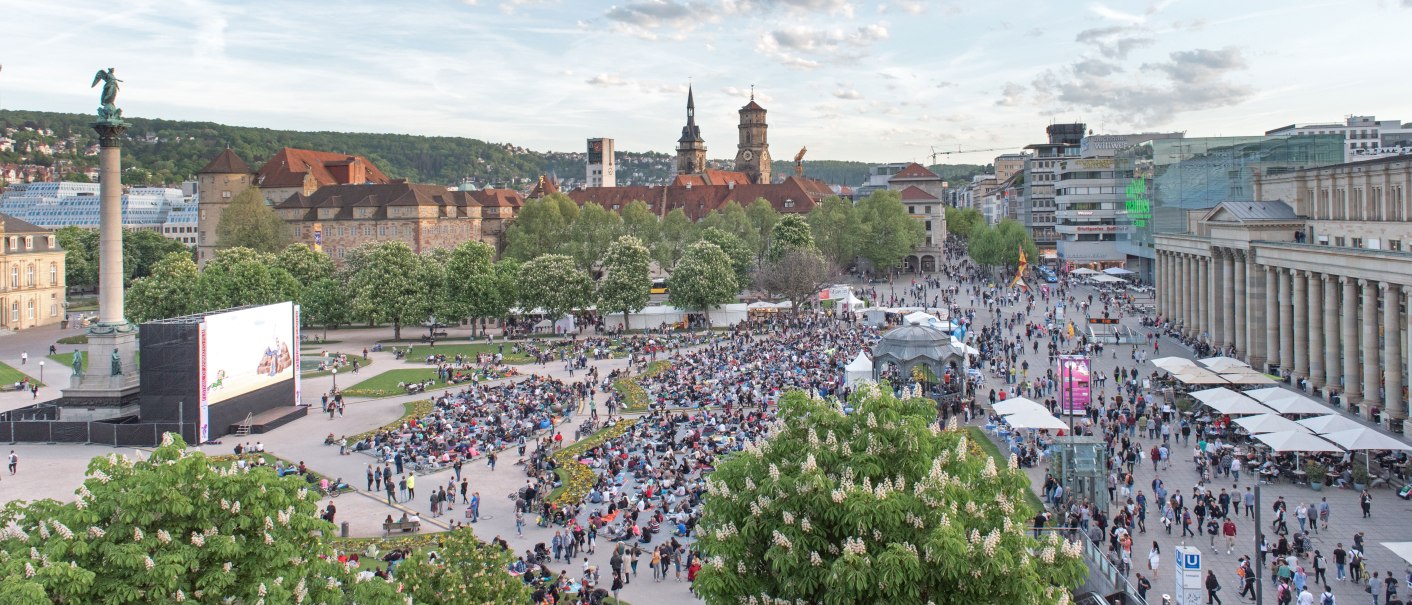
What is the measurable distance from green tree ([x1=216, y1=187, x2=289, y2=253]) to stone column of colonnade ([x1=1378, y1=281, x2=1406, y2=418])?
3999 inches

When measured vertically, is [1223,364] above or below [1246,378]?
above

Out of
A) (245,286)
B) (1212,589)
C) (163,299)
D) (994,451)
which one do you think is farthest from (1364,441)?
(163,299)

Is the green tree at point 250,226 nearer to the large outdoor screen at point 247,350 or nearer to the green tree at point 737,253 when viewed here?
the green tree at point 737,253

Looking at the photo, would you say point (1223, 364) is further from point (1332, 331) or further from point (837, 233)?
point (837, 233)

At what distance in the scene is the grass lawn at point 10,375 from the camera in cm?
6256

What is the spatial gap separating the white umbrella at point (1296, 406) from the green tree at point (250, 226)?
99395 millimetres

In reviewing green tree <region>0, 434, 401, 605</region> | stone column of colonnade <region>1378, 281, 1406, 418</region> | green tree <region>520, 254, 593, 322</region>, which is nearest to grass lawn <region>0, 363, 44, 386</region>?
green tree <region>520, 254, 593, 322</region>

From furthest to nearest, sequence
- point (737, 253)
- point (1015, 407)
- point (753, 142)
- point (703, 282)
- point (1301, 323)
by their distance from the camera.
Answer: point (753, 142) < point (737, 253) < point (703, 282) < point (1301, 323) < point (1015, 407)

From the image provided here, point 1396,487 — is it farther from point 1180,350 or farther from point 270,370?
point 270,370

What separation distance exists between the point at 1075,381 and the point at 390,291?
52.5 metres

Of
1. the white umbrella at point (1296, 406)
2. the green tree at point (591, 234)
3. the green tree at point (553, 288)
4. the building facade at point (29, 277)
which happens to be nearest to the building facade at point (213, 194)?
the building facade at point (29, 277)

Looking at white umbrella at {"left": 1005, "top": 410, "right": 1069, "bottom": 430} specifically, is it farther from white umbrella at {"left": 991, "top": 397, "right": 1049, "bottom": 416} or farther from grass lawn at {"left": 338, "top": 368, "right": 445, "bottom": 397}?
grass lawn at {"left": 338, "top": 368, "right": 445, "bottom": 397}

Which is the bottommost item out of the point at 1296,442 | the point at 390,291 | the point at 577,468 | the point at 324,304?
the point at 577,468

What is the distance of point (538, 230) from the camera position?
11769 centimetres
